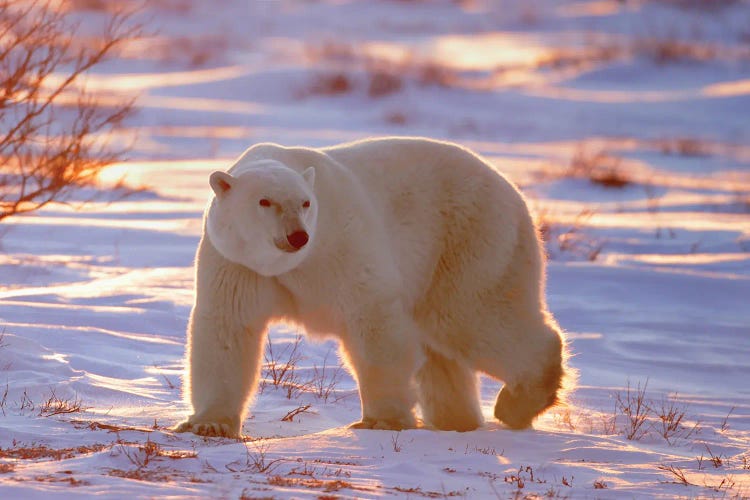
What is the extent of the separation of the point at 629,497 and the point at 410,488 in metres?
0.79

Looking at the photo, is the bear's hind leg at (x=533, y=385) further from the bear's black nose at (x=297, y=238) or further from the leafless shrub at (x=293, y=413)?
the bear's black nose at (x=297, y=238)

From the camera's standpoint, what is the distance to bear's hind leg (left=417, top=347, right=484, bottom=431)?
5.95 metres

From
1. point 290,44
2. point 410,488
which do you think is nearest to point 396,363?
point 410,488

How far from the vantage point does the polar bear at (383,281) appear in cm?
488

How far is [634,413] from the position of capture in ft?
20.2

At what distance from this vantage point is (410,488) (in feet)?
13.5

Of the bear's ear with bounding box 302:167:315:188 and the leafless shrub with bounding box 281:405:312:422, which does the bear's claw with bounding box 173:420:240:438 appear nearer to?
the leafless shrub with bounding box 281:405:312:422

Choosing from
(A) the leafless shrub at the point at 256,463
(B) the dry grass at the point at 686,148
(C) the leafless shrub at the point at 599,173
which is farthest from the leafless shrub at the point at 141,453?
(B) the dry grass at the point at 686,148

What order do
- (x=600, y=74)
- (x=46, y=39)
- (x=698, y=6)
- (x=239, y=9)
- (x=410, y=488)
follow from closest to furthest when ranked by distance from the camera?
(x=410, y=488), (x=46, y=39), (x=600, y=74), (x=698, y=6), (x=239, y=9)

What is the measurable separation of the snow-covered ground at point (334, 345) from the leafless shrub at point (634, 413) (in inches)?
1.1

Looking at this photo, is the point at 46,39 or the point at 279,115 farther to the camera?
the point at 279,115

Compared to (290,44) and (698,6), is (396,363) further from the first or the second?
(698,6)

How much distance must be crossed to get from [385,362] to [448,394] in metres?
0.90

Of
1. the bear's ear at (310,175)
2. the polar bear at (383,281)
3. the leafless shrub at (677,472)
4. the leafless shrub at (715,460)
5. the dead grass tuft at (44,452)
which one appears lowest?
the dead grass tuft at (44,452)
